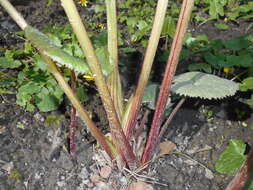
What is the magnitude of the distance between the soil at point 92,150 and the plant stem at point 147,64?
21cm

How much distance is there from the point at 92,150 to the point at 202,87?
0.53 m

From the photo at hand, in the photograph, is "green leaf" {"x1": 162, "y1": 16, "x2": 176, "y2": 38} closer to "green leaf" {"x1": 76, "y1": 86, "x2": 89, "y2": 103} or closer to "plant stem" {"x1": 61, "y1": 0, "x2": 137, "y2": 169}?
"green leaf" {"x1": 76, "y1": 86, "x2": 89, "y2": 103}

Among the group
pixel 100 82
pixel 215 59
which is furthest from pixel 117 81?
pixel 215 59

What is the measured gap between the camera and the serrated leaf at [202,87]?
132 centimetres

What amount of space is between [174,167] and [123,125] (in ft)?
1.08

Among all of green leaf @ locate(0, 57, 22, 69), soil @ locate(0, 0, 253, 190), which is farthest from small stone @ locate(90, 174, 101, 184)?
green leaf @ locate(0, 57, 22, 69)

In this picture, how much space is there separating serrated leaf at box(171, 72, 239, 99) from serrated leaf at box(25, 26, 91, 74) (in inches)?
18.3

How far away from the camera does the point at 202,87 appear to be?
1.37 meters

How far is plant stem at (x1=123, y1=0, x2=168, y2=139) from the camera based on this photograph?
3.84ft

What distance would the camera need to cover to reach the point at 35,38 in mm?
1011

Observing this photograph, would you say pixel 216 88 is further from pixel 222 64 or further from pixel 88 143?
pixel 88 143

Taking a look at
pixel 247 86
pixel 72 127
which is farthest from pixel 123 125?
pixel 247 86

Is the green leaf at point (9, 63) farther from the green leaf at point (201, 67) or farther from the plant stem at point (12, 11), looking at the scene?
the green leaf at point (201, 67)

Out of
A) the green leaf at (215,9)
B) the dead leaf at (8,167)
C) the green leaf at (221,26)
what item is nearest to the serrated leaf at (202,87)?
the dead leaf at (8,167)
